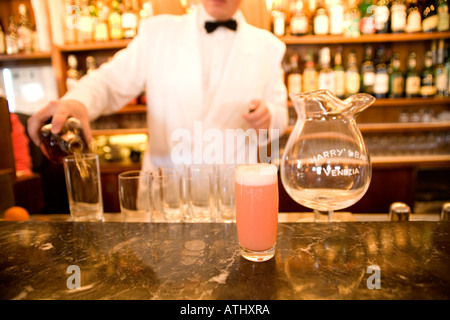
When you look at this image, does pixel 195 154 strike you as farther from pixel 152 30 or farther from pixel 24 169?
pixel 24 169

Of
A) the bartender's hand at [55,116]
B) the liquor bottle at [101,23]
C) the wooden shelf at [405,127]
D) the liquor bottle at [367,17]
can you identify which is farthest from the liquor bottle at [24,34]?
the liquor bottle at [367,17]

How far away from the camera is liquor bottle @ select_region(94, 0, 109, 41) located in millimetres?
2613

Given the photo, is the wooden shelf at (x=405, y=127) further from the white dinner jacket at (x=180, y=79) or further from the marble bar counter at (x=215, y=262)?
the marble bar counter at (x=215, y=262)

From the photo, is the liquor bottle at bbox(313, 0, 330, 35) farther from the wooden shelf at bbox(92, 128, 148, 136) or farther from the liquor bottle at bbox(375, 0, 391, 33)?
the wooden shelf at bbox(92, 128, 148, 136)

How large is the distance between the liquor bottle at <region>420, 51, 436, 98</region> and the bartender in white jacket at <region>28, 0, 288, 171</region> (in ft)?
4.76

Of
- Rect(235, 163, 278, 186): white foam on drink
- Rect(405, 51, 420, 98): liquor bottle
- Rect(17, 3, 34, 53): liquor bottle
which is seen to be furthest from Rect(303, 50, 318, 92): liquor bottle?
Rect(17, 3, 34, 53): liquor bottle

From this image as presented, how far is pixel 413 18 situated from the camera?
2.51 metres

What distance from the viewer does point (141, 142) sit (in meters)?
3.07

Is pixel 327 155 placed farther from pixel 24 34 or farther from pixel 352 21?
pixel 24 34

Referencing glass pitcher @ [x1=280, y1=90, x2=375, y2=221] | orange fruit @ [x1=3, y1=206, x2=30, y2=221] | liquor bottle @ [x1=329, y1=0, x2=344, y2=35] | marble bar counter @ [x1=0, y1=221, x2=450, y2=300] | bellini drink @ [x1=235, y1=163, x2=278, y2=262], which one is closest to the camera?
marble bar counter @ [x1=0, y1=221, x2=450, y2=300]

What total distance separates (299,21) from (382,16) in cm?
63

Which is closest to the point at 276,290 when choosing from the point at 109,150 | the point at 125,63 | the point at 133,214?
the point at 133,214

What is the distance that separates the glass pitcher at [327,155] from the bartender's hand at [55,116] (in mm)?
703

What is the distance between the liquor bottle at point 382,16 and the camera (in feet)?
8.27
